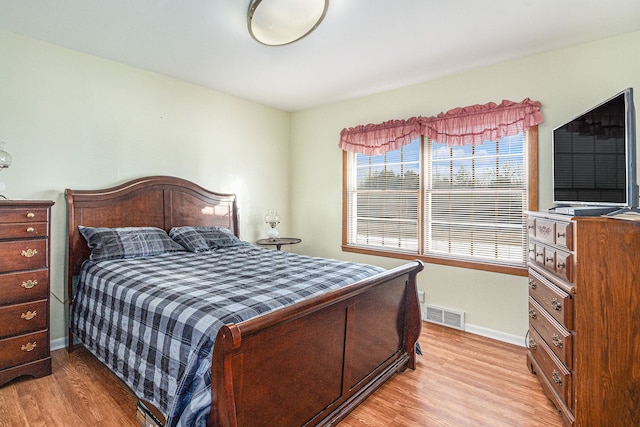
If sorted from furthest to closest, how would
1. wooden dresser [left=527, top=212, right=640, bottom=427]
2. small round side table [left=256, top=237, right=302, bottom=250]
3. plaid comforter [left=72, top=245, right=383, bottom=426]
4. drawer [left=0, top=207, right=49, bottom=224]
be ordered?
small round side table [left=256, top=237, right=302, bottom=250] < drawer [left=0, top=207, right=49, bottom=224] < wooden dresser [left=527, top=212, right=640, bottom=427] < plaid comforter [left=72, top=245, right=383, bottom=426]

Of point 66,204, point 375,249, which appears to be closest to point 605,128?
point 375,249

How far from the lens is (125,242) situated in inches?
111

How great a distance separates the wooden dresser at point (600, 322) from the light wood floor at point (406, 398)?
32cm

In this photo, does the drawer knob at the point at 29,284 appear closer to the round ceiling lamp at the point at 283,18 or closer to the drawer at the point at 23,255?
the drawer at the point at 23,255

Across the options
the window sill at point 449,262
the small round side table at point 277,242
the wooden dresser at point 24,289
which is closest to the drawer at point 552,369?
the window sill at point 449,262

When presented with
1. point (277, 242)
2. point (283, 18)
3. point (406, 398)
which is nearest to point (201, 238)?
point (277, 242)

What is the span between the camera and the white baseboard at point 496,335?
2963 millimetres

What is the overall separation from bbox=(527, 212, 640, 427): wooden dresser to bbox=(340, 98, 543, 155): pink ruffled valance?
4.79 ft

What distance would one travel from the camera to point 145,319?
181 centimetres

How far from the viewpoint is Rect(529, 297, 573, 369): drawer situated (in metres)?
1.75

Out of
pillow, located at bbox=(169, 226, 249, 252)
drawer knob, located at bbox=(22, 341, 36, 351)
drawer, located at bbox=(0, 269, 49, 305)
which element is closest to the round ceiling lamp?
pillow, located at bbox=(169, 226, 249, 252)

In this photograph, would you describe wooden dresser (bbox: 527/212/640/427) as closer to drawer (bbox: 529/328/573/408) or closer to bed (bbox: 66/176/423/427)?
drawer (bbox: 529/328/573/408)

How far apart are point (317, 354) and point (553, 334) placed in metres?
1.35

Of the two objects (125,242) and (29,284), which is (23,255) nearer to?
(29,284)
